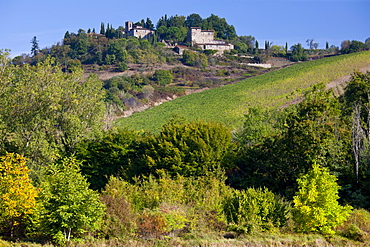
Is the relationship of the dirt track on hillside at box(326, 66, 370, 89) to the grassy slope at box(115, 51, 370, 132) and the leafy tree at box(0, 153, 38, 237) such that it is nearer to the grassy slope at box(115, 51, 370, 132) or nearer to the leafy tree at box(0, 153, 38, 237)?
the grassy slope at box(115, 51, 370, 132)

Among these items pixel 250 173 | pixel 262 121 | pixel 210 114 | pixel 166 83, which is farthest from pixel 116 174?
pixel 166 83

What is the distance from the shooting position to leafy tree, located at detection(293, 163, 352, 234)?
832 inches

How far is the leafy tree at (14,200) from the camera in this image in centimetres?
2002

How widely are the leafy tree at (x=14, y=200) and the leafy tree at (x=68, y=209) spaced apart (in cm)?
133

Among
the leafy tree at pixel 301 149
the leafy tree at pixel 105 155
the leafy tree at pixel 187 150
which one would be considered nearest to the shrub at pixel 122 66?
the leafy tree at pixel 105 155

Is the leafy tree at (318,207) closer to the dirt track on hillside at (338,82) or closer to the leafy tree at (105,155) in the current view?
the leafy tree at (105,155)

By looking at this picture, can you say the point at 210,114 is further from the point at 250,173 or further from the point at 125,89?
the point at 125,89

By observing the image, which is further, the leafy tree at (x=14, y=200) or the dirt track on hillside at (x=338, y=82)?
the dirt track on hillside at (x=338, y=82)

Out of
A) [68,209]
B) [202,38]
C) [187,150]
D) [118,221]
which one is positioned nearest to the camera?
[68,209]

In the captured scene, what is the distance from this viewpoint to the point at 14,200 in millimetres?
20328

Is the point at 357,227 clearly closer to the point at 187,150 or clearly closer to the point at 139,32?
the point at 187,150

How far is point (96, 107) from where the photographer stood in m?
39.9

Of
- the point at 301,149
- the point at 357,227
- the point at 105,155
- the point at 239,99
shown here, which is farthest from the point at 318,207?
the point at 239,99

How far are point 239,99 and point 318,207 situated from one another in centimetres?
5331
